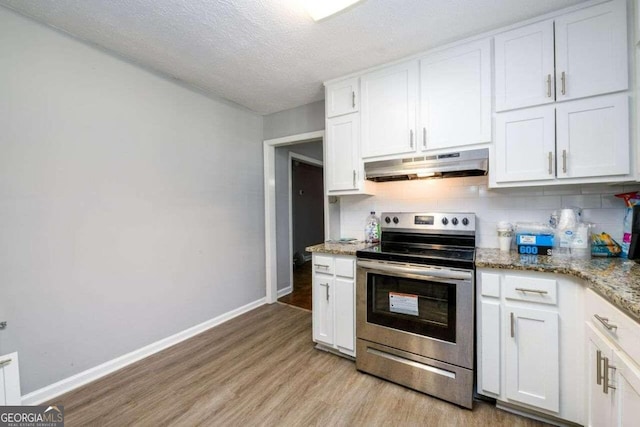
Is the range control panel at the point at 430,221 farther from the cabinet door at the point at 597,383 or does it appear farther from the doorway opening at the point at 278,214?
the cabinet door at the point at 597,383

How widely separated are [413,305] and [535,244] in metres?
0.90

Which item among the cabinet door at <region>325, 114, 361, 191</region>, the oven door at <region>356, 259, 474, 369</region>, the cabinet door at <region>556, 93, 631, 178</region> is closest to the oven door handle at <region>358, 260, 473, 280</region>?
the oven door at <region>356, 259, 474, 369</region>

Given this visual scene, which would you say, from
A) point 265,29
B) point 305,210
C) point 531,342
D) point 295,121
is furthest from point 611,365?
point 305,210

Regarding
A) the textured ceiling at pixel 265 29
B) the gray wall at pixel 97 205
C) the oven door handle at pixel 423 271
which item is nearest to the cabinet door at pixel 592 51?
the textured ceiling at pixel 265 29

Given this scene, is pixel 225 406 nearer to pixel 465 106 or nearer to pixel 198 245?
pixel 198 245

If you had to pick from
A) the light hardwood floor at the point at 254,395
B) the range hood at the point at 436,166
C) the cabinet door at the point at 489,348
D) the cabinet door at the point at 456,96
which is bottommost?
the light hardwood floor at the point at 254,395

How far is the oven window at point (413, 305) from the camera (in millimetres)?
1680

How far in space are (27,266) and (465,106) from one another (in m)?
3.12

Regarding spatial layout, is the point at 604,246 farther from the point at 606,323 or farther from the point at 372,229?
the point at 372,229

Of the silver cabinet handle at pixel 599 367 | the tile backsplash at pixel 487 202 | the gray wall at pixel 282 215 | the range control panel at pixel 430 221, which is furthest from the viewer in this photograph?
the gray wall at pixel 282 215

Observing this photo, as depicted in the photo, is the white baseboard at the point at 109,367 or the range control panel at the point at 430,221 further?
the range control panel at the point at 430,221

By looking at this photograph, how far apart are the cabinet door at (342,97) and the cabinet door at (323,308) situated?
4.92 ft

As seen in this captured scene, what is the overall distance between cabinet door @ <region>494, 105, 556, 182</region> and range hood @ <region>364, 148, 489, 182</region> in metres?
0.11

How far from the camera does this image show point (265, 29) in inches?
70.8
